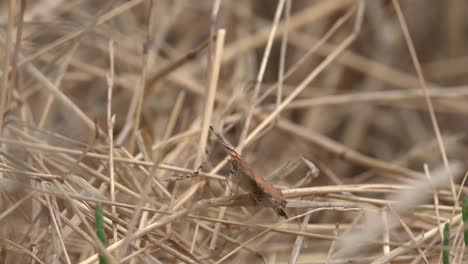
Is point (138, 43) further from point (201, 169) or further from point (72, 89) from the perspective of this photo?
point (201, 169)

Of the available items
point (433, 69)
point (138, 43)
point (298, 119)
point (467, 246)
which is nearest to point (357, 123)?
point (298, 119)

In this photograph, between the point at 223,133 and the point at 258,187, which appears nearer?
the point at 258,187

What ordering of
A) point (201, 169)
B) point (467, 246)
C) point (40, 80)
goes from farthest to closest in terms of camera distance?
point (40, 80), point (201, 169), point (467, 246)

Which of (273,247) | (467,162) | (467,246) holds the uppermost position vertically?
(467,246)
